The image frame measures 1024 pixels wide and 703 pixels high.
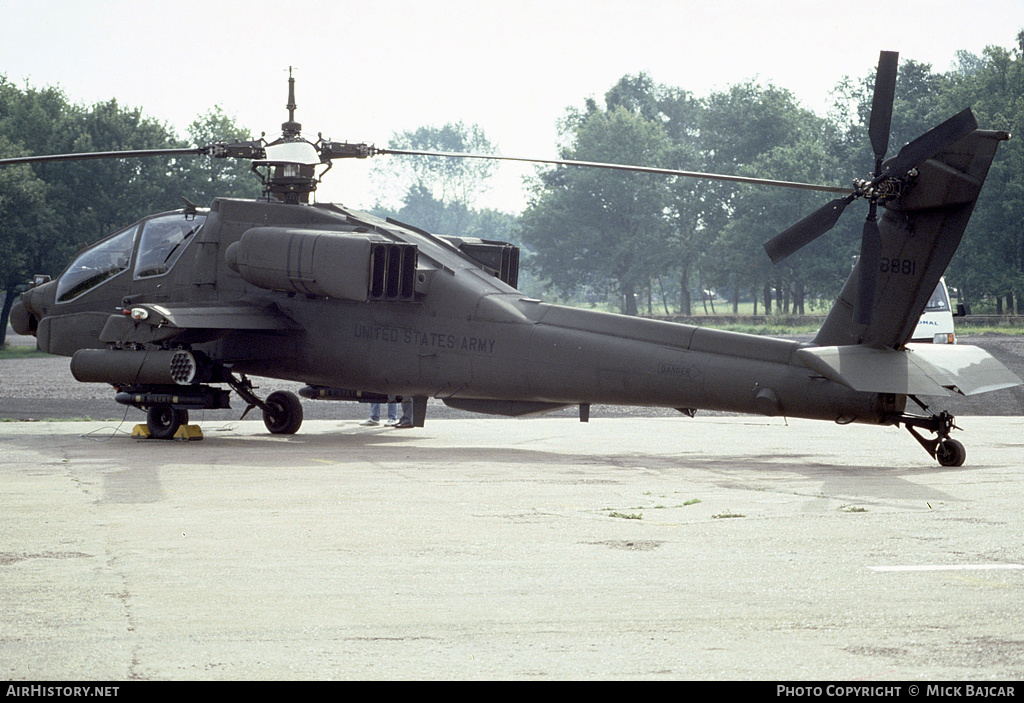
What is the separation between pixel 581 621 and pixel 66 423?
56.3 feet

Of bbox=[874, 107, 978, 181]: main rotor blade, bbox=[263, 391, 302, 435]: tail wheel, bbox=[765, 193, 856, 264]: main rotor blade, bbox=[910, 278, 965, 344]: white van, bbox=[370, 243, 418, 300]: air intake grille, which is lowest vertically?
bbox=[263, 391, 302, 435]: tail wheel

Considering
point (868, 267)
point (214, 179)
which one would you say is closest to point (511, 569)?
point (868, 267)

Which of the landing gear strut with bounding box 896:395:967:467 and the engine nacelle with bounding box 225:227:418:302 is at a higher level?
the engine nacelle with bounding box 225:227:418:302

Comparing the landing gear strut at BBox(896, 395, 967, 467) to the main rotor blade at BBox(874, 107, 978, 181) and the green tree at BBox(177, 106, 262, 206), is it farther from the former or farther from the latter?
the green tree at BBox(177, 106, 262, 206)

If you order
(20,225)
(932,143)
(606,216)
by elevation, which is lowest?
(20,225)

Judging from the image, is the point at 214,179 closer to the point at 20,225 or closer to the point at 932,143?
the point at 20,225

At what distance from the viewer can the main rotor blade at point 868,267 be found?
41.6 feet

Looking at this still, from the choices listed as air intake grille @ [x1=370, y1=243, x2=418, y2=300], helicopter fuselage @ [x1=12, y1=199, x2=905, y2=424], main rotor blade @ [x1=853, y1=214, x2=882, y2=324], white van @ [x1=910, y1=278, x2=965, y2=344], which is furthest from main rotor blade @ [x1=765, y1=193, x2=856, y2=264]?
white van @ [x1=910, y1=278, x2=965, y2=344]

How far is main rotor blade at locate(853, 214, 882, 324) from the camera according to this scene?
41.6ft

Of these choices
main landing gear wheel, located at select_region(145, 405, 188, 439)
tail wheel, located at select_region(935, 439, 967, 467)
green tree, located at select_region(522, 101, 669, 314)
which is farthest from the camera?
green tree, located at select_region(522, 101, 669, 314)

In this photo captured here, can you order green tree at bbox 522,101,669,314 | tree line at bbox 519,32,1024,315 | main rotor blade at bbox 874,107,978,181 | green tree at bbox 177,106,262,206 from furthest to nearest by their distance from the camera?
green tree at bbox 522,101,669,314 < tree line at bbox 519,32,1024,315 < green tree at bbox 177,106,262,206 < main rotor blade at bbox 874,107,978,181

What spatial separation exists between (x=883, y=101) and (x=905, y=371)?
9.55ft

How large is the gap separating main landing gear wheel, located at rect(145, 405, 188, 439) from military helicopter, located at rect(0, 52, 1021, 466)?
1.2 inches

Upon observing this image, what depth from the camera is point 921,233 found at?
13141 millimetres
